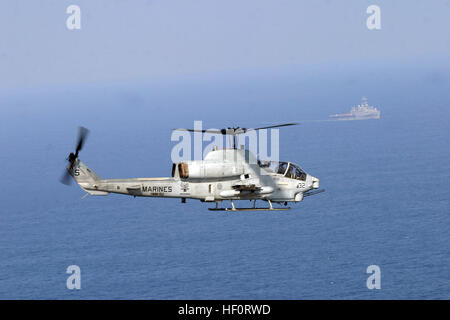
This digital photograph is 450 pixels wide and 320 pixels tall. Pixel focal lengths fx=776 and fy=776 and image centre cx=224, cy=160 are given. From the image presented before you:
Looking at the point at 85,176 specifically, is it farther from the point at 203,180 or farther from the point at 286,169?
the point at 286,169

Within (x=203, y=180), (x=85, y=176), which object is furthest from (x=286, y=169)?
(x=85, y=176)

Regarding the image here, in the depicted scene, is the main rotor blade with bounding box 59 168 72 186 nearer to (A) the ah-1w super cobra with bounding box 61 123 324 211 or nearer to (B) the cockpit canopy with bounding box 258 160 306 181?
(A) the ah-1w super cobra with bounding box 61 123 324 211

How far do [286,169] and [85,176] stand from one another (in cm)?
1829

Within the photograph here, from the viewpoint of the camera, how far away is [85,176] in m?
68.8

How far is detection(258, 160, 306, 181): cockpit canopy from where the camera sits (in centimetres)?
7112

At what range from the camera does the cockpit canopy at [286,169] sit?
71125mm

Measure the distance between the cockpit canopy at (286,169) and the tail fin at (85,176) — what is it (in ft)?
49.6

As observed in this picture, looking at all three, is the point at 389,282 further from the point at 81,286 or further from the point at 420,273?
the point at 81,286

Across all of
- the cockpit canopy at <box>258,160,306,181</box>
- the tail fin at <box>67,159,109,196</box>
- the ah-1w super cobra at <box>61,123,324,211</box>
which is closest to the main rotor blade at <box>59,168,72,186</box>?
the ah-1w super cobra at <box>61,123,324,211</box>

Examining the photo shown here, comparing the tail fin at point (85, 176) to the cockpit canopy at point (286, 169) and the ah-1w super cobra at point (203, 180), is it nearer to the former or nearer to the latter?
the ah-1w super cobra at point (203, 180)
